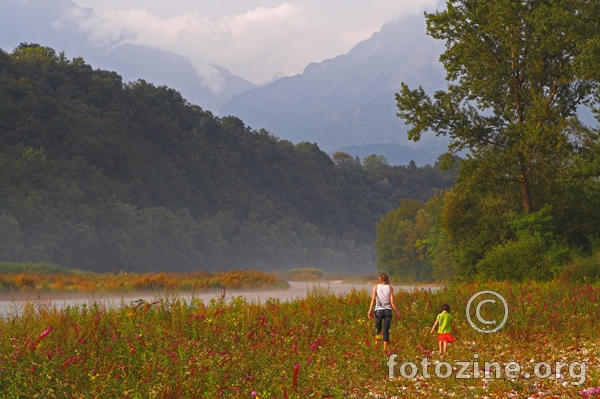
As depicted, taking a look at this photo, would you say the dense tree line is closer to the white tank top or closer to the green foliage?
the white tank top

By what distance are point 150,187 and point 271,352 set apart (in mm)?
90233

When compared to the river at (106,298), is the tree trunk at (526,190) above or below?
above

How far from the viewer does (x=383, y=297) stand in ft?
43.6

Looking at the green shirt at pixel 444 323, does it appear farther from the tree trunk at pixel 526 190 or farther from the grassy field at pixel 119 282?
the tree trunk at pixel 526 190

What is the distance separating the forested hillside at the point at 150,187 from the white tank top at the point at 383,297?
57.8 m

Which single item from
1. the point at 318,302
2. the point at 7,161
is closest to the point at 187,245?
the point at 7,161

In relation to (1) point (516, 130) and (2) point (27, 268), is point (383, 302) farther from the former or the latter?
(2) point (27, 268)

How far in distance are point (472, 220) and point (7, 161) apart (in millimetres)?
55088

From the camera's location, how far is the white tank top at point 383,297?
521 inches

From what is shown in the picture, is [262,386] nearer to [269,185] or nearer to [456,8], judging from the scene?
[456,8]

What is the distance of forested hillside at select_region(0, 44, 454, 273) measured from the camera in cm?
7475

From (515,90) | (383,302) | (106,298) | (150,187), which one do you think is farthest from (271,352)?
(150,187)

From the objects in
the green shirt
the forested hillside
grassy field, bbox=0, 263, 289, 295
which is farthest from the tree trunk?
the forested hillside

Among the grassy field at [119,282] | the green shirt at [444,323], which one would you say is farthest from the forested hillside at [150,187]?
the green shirt at [444,323]
